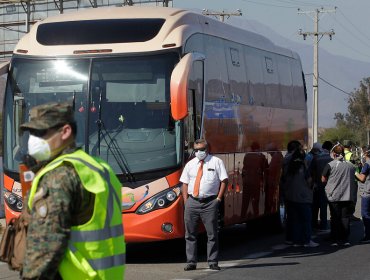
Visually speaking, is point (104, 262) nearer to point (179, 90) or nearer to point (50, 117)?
point (50, 117)

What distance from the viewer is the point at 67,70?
13.1m

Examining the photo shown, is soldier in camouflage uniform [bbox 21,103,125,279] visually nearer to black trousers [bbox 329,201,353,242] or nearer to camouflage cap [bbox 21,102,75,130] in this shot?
camouflage cap [bbox 21,102,75,130]

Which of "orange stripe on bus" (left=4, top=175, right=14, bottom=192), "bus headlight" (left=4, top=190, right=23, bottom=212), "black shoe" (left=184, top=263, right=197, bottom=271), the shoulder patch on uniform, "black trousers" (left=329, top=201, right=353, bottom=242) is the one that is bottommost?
"black shoe" (left=184, top=263, right=197, bottom=271)

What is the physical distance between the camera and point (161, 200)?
1271 centimetres

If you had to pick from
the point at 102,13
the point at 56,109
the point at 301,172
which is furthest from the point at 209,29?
the point at 56,109

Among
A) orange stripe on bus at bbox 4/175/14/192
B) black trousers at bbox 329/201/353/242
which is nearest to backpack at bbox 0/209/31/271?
orange stripe on bus at bbox 4/175/14/192

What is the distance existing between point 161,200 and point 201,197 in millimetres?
577

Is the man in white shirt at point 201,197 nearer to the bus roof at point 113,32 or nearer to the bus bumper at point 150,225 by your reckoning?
the bus bumper at point 150,225

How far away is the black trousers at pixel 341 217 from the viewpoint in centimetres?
1596

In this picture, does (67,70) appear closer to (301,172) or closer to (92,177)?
(301,172)

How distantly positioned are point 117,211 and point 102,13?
30.3ft

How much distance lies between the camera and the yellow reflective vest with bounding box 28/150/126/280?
4.73 meters

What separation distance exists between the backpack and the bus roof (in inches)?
319

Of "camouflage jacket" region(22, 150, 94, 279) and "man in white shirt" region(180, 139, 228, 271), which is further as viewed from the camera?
"man in white shirt" region(180, 139, 228, 271)
